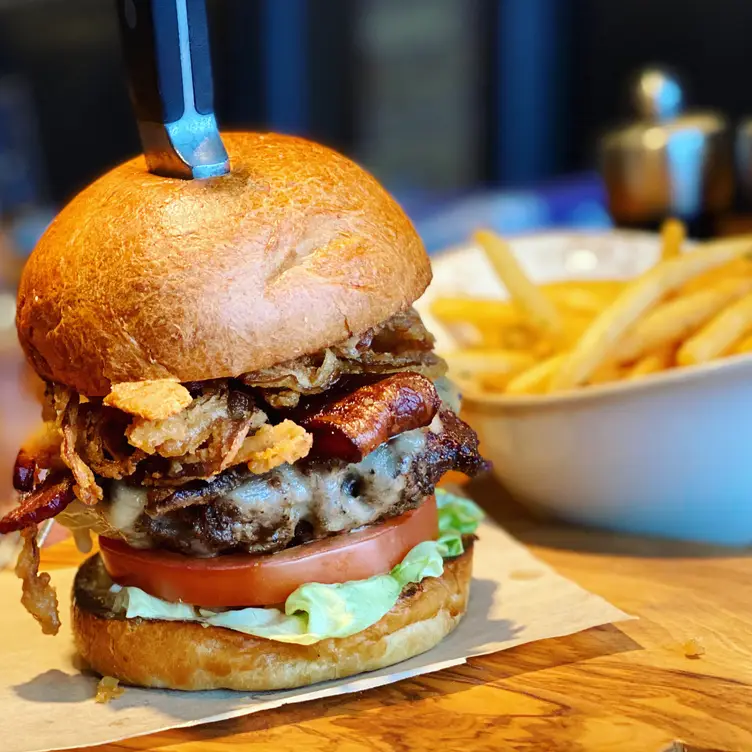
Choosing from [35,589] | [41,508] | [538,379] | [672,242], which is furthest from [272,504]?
[672,242]

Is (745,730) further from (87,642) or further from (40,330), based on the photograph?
(40,330)

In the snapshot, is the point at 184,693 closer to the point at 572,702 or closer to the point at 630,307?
the point at 572,702

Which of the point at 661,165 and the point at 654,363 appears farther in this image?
the point at 661,165

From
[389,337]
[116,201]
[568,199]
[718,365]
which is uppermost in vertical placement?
[116,201]

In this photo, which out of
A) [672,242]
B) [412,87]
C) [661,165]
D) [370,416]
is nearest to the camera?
[370,416]

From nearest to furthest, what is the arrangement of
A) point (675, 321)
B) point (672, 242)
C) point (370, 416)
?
point (370, 416), point (675, 321), point (672, 242)

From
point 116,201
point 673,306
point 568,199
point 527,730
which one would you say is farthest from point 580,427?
point 568,199
